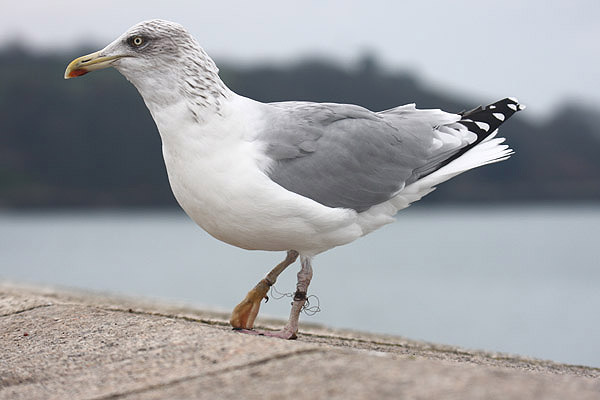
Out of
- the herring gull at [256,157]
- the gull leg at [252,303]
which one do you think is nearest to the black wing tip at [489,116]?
the herring gull at [256,157]

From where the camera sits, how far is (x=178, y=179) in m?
5.05

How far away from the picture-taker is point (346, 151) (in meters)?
5.37

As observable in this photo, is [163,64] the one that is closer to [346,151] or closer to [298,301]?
[346,151]

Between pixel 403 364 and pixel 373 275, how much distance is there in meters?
52.7

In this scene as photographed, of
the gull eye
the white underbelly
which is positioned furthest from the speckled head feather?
the white underbelly

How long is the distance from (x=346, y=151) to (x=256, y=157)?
2.46 feet

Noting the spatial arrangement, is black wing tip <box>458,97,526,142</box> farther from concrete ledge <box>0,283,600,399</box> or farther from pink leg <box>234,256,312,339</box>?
concrete ledge <box>0,283,600,399</box>

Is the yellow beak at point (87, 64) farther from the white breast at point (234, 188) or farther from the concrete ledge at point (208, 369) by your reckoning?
the concrete ledge at point (208, 369)

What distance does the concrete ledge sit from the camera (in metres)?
3.22

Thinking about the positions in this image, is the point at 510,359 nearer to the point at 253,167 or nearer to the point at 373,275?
the point at 253,167

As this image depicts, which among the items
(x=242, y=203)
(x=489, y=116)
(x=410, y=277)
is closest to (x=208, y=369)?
(x=242, y=203)

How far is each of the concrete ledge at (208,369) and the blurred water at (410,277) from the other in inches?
170

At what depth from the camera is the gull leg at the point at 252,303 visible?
18.3 feet

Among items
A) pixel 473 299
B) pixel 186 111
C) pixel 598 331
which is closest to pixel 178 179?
pixel 186 111
